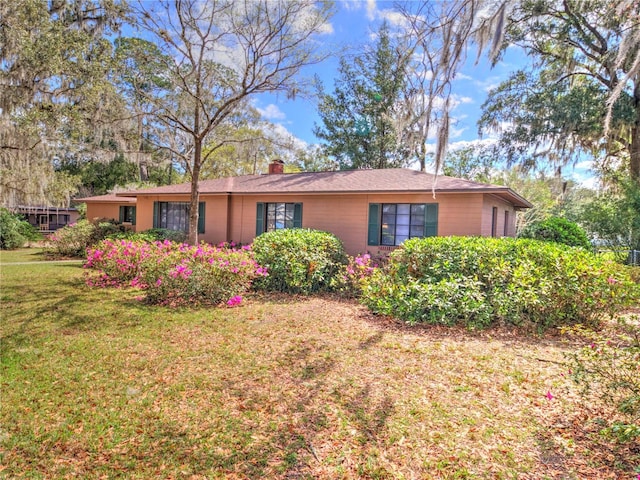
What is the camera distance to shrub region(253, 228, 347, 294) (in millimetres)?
8125

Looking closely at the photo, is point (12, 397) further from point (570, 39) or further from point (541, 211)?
point (541, 211)

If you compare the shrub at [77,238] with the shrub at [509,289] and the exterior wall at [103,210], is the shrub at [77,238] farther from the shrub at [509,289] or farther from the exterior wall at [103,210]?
the shrub at [509,289]

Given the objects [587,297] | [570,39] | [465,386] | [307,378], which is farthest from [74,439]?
[570,39]

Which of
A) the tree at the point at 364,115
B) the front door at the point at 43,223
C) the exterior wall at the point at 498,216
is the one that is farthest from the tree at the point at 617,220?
the front door at the point at 43,223

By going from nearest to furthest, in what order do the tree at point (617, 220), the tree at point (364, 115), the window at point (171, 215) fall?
1. the tree at point (617, 220)
2. the window at point (171, 215)
3. the tree at point (364, 115)

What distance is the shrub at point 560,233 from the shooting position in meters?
10.4

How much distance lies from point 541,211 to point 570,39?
619 inches

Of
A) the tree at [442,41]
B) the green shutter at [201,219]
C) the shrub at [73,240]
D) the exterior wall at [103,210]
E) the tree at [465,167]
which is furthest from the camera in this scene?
the tree at [465,167]

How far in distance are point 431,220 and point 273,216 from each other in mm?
5856

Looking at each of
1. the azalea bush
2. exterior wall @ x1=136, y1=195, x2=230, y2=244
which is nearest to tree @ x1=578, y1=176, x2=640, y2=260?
exterior wall @ x1=136, y1=195, x2=230, y2=244

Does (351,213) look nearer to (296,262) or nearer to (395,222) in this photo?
(395,222)

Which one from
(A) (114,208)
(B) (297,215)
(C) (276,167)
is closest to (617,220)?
(B) (297,215)

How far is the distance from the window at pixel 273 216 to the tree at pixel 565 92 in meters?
10.7

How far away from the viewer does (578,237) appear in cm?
1054
